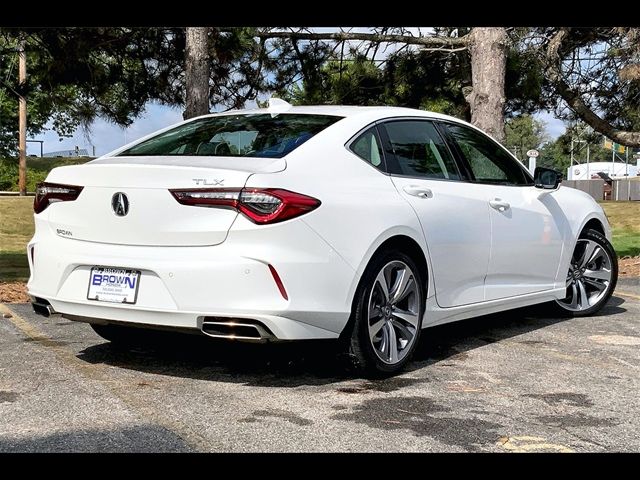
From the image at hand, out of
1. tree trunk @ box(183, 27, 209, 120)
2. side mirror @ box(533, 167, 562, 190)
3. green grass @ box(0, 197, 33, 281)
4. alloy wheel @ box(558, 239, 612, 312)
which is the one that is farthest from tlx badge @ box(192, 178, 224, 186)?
tree trunk @ box(183, 27, 209, 120)

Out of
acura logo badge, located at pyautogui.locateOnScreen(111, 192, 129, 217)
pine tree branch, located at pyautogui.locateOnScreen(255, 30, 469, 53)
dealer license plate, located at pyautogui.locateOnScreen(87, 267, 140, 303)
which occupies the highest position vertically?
pine tree branch, located at pyautogui.locateOnScreen(255, 30, 469, 53)

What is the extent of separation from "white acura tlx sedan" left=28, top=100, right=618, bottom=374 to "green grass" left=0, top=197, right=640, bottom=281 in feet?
24.2

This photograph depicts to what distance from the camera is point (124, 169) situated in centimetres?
464

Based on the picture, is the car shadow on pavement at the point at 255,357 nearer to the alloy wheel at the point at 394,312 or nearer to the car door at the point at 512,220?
the alloy wheel at the point at 394,312

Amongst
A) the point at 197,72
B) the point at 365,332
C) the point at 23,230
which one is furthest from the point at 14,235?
the point at 365,332

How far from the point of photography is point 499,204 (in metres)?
5.96

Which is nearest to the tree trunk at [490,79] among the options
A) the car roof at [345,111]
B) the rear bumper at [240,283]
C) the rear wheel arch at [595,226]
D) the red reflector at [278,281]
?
the rear wheel arch at [595,226]

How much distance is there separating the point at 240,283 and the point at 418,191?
144cm

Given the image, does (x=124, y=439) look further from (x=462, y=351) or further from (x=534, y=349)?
(x=534, y=349)

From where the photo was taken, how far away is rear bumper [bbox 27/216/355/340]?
4.31 meters

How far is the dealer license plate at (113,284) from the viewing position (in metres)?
4.48

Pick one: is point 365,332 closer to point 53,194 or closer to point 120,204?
point 120,204

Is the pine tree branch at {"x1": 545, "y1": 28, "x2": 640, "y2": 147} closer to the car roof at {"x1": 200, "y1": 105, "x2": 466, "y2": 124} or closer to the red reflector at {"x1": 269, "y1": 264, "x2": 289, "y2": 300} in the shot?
the car roof at {"x1": 200, "y1": 105, "x2": 466, "y2": 124}
